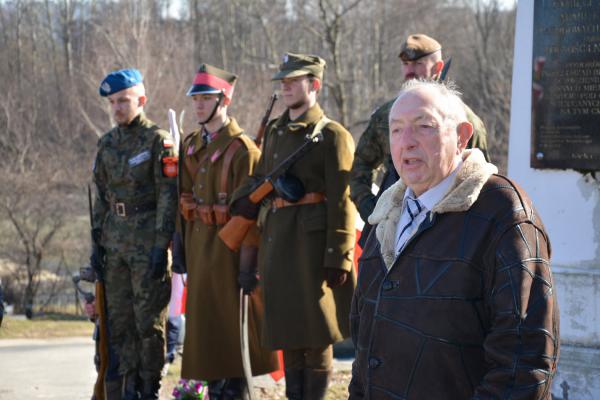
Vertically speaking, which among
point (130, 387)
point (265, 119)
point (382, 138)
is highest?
point (265, 119)

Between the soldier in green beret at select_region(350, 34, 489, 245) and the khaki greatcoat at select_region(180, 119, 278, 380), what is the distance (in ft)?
2.92

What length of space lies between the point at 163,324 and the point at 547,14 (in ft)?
9.82

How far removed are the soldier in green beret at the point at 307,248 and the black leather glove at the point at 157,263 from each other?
2.24ft

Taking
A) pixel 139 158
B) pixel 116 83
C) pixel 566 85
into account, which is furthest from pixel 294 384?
pixel 566 85

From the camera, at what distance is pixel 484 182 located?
2.63 metres

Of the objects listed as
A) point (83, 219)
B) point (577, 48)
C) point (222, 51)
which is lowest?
point (83, 219)

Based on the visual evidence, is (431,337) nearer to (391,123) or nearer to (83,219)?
(391,123)

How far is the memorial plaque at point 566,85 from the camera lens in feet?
18.1

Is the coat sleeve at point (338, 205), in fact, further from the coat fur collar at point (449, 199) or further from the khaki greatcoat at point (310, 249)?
the coat fur collar at point (449, 199)

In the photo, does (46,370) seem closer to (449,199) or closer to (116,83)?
(116,83)

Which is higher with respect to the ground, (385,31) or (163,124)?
(385,31)

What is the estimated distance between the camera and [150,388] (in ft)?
19.3

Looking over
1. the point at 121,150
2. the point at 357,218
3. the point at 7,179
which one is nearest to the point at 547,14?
the point at 357,218

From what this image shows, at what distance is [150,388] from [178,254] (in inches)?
33.3
